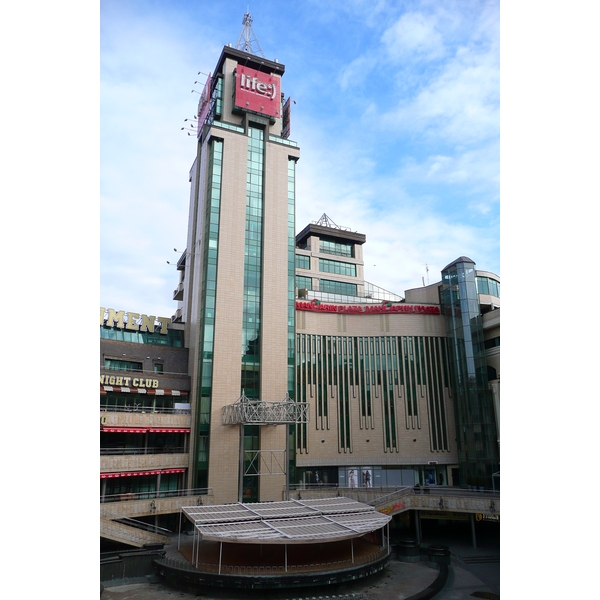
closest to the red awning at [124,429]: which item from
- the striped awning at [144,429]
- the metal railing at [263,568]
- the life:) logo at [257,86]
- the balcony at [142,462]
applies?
the striped awning at [144,429]

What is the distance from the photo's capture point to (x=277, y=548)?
39.2 m

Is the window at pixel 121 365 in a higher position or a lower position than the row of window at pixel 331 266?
lower

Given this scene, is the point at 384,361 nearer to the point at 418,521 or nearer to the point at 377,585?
the point at 418,521

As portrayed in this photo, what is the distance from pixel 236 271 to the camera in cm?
5934

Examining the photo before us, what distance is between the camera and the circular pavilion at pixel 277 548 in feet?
107

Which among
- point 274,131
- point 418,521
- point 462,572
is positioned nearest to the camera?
point 462,572

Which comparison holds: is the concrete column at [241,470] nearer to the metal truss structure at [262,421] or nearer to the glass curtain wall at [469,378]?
the metal truss structure at [262,421]

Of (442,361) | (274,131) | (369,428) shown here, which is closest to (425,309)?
(442,361)

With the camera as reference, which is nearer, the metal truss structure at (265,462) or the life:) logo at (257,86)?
the metal truss structure at (265,462)

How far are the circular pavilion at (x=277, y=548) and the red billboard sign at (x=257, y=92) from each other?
5095 centimetres

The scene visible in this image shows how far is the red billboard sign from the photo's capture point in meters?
65.1

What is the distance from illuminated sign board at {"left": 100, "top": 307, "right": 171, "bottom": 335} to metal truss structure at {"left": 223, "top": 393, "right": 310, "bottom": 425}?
15032 millimetres

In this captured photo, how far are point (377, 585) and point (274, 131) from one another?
185 feet

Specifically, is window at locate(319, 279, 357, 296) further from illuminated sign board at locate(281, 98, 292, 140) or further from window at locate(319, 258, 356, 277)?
illuminated sign board at locate(281, 98, 292, 140)
